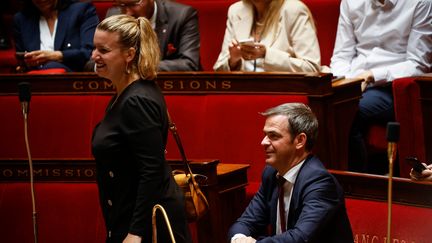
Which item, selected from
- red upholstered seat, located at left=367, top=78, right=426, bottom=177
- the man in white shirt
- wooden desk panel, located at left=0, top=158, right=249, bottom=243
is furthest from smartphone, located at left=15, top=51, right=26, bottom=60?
red upholstered seat, located at left=367, top=78, right=426, bottom=177

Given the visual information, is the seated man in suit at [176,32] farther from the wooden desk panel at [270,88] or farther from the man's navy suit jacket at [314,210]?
the man's navy suit jacket at [314,210]

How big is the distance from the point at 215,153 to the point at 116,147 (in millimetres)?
800

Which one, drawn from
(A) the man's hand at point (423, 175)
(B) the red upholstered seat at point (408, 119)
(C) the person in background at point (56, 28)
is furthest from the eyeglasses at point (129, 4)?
(A) the man's hand at point (423, 175)

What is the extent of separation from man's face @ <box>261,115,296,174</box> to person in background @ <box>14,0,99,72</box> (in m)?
1.13

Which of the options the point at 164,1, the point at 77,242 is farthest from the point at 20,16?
the point at 77,242

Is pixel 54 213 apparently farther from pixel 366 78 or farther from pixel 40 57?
pixel 366 78

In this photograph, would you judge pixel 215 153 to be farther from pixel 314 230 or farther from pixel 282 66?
pixel 314 230

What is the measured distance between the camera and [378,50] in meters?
2.43

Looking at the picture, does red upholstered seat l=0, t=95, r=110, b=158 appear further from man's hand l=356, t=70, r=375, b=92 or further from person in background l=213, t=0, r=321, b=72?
man's hand l=356, t=70, r=375, b=92

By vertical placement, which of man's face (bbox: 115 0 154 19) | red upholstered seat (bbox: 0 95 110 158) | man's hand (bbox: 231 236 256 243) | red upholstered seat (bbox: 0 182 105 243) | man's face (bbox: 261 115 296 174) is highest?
man's face (bbox: 115 0 154 19)

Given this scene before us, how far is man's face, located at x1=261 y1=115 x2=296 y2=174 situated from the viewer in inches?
59.4

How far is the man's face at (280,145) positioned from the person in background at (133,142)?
0.65ft

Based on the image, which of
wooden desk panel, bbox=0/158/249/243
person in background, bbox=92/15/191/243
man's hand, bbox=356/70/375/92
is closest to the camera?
person in background, bbox=92/15/191/243

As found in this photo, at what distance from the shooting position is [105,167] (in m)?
1.35
